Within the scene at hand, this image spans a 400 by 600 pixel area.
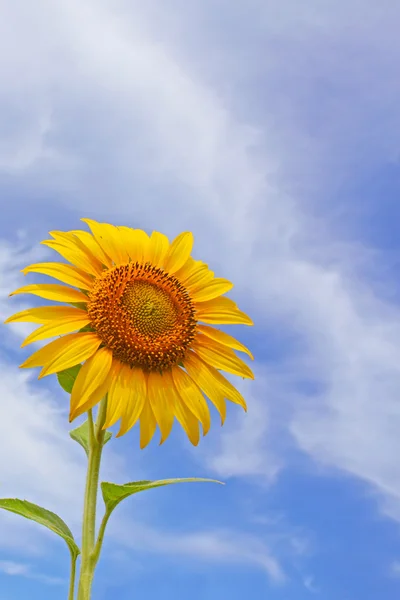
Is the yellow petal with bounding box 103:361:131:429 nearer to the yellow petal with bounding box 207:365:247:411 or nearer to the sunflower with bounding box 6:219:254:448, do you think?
the sunflower with bounding box 6:219:254:448

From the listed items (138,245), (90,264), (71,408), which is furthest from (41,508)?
(138,245)

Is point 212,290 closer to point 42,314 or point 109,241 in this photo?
point 109,241

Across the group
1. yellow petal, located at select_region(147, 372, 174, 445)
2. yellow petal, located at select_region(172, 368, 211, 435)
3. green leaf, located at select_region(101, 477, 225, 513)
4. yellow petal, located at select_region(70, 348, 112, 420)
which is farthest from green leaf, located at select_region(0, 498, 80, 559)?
yellow petal, located at select_region(172, 368, 211, 435)

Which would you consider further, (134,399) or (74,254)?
(74,254)

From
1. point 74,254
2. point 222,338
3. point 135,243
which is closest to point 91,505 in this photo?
point 222,338

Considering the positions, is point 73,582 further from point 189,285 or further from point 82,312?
point 189,285

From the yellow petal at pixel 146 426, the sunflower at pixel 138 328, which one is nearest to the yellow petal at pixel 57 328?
the sunflower at pixel 138 328

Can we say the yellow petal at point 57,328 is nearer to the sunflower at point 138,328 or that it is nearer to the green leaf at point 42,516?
the sunflower at point 138,328
